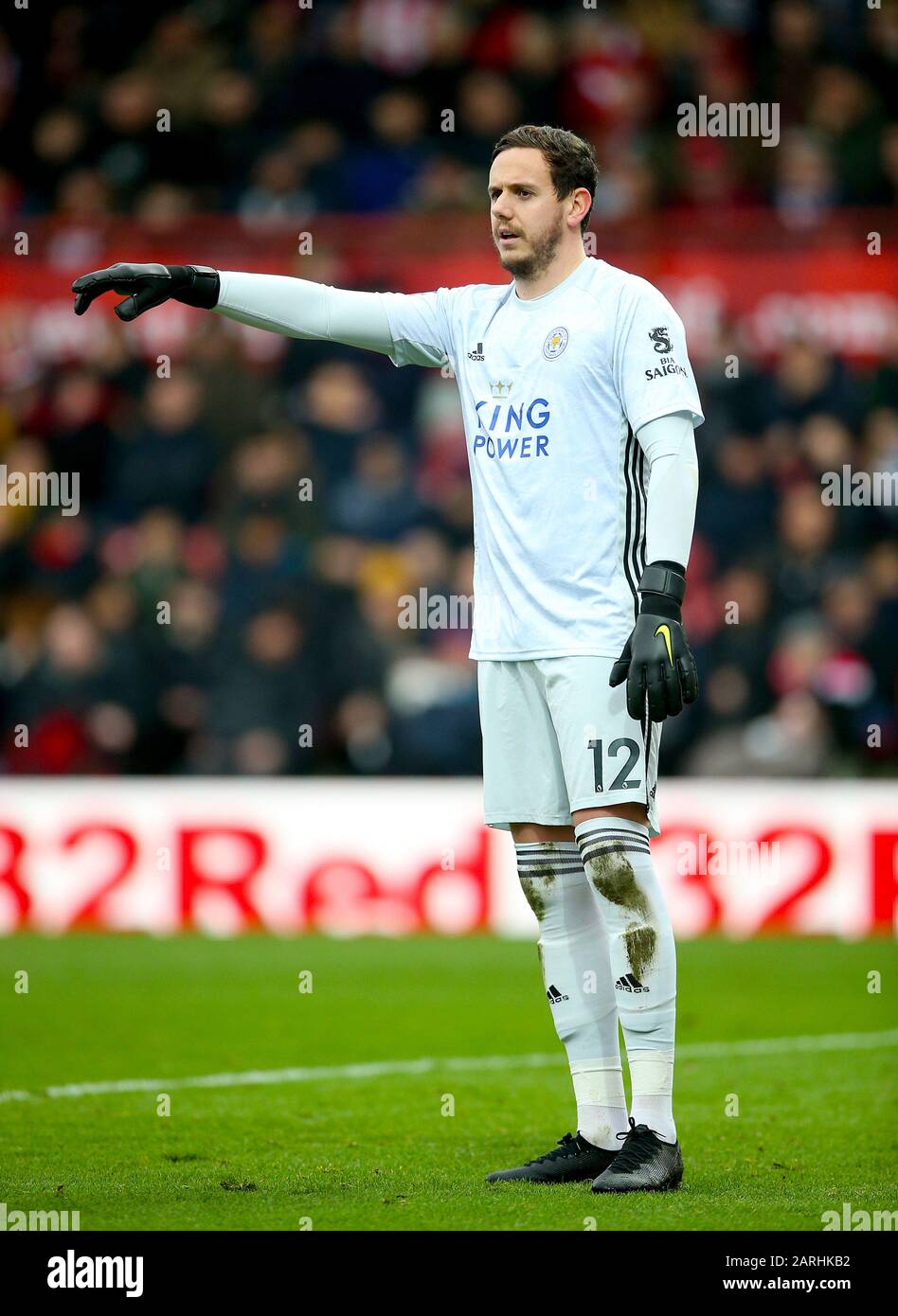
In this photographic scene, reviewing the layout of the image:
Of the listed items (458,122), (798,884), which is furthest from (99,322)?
(798,884)

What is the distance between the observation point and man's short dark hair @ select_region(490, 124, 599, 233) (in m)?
4.71

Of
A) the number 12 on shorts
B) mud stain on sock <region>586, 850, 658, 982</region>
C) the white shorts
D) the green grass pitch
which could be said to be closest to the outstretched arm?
the white shorts

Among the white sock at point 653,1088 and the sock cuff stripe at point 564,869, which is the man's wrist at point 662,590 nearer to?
the sock cuff stripe at point 564,869

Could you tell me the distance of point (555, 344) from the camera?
4.70 meters

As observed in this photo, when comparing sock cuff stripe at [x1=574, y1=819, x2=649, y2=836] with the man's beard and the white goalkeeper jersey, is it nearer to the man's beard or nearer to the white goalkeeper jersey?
the white goalkeeper jersey

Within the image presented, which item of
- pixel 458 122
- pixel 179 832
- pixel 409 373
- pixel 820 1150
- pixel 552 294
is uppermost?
pixel 458 122

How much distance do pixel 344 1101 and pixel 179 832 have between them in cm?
444

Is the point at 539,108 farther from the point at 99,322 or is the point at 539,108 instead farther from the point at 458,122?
the point at 99,322

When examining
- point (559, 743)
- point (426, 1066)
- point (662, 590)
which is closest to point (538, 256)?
point (662, 590)

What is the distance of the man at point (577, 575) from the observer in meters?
4.54

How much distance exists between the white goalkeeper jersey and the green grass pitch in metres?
1.30

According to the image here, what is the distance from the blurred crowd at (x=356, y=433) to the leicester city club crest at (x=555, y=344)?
5945 millimetres

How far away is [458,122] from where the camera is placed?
13.7m
